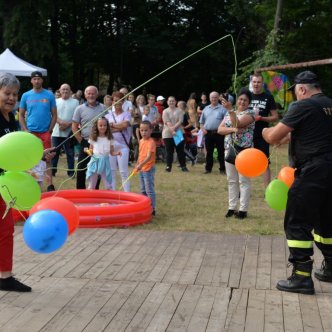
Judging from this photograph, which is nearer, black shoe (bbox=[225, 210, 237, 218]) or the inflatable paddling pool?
the inflatable paddling pool

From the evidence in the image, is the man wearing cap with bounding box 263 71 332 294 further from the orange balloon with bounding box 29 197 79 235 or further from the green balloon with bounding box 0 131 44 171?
the green balloon with bounding box 0 131 44 171

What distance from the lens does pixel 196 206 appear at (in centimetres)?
895

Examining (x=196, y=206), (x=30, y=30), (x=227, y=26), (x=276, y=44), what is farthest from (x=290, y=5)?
(x=196, y=206)

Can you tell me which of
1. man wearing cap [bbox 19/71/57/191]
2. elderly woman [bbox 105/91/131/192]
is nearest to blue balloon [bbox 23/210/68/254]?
elderly woman [bbox 105/91/131/192]

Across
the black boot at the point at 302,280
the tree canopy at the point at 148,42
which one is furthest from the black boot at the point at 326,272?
the tree canopy at the point at 148,42

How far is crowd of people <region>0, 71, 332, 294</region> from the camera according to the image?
15.3 ft

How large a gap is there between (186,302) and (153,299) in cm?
28

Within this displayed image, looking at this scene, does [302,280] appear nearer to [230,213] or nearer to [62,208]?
[62,208]

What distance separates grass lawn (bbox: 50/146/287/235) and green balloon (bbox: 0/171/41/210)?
1389 millimetres

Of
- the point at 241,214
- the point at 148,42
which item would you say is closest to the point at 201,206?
the point at 241,214

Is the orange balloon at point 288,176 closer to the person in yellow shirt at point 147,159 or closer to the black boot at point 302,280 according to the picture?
the black boot at point 302,280

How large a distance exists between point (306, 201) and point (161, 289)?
1442 millimetres

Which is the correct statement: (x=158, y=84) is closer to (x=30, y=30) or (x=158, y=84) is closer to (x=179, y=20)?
(x=179, y=20)

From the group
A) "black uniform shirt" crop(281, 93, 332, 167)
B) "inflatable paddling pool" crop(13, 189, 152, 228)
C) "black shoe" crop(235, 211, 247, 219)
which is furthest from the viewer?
"black shoe" crop(235, 211, 247, 219)
